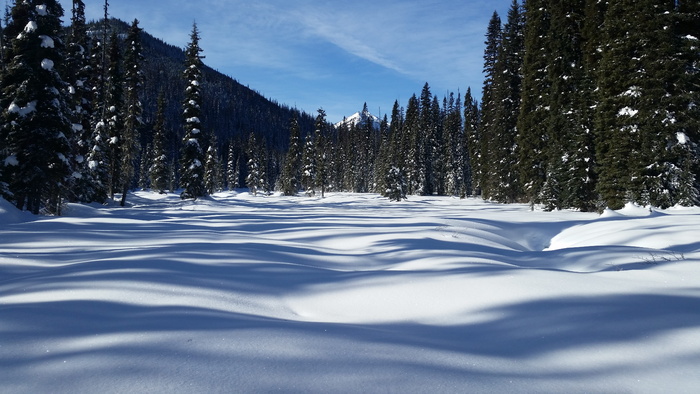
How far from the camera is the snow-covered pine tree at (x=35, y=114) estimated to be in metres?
15.8

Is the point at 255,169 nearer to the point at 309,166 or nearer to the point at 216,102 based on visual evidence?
the point at 309,166

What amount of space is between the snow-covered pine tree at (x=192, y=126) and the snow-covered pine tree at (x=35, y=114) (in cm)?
1492

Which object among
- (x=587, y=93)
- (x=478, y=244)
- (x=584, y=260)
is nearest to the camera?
(x=584, y=260)

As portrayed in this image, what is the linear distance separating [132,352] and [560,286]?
4.03m

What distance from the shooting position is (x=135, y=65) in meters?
30.0

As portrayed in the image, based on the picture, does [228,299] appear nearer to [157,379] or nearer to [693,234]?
[157,379]

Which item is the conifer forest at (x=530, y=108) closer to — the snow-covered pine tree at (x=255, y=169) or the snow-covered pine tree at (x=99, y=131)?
the snow-covered pine tree at (x=99, y=131)

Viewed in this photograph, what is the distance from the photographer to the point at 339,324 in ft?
11.1

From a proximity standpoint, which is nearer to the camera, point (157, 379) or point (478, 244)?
point (157, 379)

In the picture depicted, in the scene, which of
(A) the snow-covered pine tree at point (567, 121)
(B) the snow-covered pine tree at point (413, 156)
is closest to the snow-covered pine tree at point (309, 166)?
(B) the snow-covered pine tree at point (413, 156)

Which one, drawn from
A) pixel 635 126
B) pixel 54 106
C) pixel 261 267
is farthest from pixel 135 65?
pixel 635 126

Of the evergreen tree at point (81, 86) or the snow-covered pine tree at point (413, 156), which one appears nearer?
the evergreen tree at point (81, 86)

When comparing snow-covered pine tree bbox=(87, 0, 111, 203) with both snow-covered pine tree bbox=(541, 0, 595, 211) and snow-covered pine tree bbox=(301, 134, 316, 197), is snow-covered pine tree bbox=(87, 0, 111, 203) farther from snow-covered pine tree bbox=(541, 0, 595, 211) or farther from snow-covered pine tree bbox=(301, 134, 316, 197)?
snow-covered pine tree bbox=(541, 0, 595, 211)

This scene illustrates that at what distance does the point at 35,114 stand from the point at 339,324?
18.7 metres
